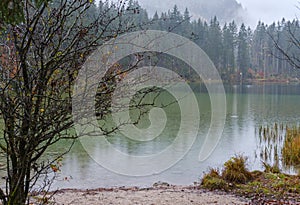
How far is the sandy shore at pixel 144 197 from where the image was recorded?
5.70m

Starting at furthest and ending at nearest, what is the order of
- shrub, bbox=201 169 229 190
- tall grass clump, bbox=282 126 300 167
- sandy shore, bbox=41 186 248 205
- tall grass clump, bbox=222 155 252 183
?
tall grass clump, bbox=282 126 300 167 → tall grass clump, bbox=222 155 252 183 → shrub, bbox=201 169 229 190 → sandy shore, bbox=41 186 248 205

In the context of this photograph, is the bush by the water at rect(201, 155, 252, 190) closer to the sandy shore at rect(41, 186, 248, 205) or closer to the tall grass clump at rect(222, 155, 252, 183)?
the tall grass clump at rect(222, 155, 252, 183)

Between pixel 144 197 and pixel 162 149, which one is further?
pixel 162 149

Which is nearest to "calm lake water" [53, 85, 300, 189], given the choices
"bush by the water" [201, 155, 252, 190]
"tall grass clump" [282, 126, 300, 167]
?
"tall grass clump" [282, 126, 300, 167]

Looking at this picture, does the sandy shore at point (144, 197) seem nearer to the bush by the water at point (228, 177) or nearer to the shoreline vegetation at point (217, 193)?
the shoreline vegetation at point (217, 193)

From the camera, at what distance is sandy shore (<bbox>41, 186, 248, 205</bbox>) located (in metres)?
5.70

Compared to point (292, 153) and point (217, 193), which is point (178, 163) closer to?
point (292, 153)

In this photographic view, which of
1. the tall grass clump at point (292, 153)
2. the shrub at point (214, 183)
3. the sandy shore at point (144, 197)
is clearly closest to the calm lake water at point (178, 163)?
the tall grass clump at point (292, 153)

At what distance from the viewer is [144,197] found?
612cm

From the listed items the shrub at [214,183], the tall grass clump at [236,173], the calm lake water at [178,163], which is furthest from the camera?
the calm lake water at [178,163]

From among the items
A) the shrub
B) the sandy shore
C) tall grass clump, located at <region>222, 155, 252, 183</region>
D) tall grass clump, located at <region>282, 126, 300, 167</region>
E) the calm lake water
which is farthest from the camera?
tall grass clump, located at <region>282, 126, 300, 167</region>

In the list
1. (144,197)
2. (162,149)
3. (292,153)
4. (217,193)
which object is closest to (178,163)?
(162,149)

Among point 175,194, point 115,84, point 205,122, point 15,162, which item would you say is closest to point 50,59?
point 115,84

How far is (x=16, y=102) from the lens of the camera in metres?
2.22
